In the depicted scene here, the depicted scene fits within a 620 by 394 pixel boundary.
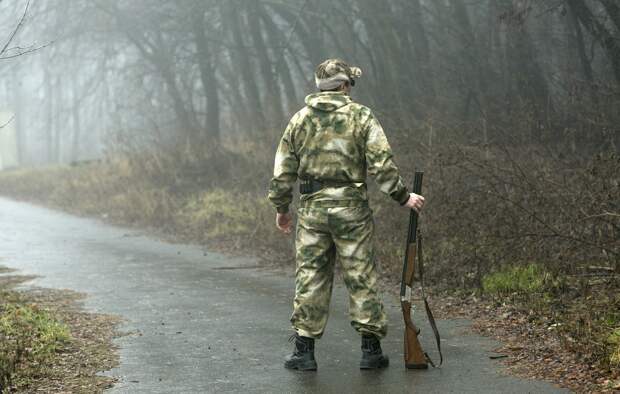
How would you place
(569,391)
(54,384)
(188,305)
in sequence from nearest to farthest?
(569,391) < (54,384) < (188,305)

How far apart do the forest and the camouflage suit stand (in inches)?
60.4

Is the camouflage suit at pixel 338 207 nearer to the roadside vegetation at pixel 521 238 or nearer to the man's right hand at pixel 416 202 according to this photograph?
the man's right hand at pixel 416 202

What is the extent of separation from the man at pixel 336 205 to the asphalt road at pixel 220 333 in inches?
14.6

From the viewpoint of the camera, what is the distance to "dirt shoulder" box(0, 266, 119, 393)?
21.7 ft

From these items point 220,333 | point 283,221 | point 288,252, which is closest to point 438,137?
point 288,252

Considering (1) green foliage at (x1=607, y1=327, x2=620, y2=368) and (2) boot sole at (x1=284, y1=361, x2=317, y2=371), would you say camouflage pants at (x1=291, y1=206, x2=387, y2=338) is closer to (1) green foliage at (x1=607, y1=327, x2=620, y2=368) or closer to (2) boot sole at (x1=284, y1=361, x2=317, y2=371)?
(2) boot sole at (x1=284, y1=361, x2=317, y2=371)

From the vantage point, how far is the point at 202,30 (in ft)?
78.0

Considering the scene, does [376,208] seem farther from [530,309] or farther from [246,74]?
[246,74]

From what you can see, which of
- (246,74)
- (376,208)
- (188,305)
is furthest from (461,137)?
(246,74)

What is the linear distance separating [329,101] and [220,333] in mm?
2680

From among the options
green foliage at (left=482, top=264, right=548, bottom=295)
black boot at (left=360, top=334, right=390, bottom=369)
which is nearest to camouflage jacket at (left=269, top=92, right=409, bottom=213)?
black boot at (left=360, top=334, right=390, bottom=369)

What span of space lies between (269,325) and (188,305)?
1.62 m

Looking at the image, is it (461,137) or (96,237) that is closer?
(461,137)

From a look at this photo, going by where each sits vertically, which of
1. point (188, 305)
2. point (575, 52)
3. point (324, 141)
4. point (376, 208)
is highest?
point (575, 52)
